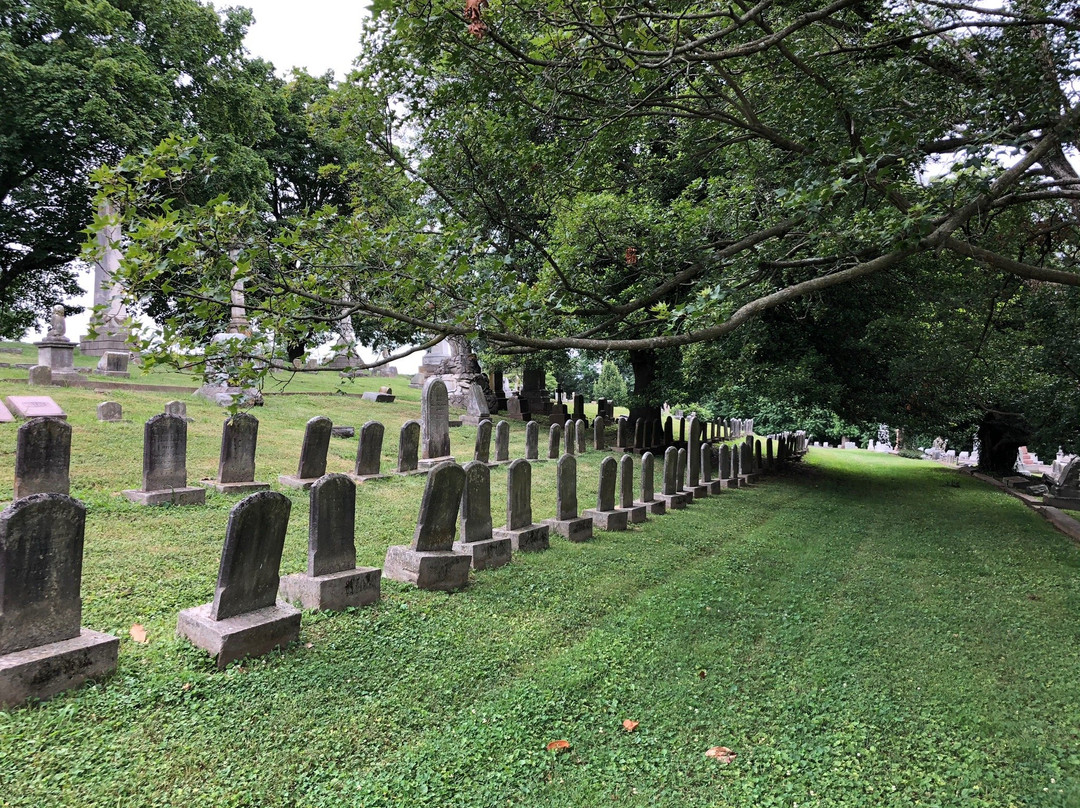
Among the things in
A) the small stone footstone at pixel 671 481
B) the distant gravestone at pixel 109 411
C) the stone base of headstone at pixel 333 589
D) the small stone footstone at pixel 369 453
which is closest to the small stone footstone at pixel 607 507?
the small stone footstone at pixel 671 481

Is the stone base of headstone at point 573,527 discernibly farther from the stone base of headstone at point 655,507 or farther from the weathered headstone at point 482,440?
the weathered headstone at point 482,440

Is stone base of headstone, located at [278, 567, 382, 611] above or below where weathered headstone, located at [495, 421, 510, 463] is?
below

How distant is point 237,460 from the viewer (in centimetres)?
743

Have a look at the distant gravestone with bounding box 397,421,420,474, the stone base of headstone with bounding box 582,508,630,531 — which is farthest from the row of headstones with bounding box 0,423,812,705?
the distant gravestone with bounding box 397,421,420,474

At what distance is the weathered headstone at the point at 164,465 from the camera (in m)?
6.46

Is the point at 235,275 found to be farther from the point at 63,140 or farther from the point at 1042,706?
the point at 63,140

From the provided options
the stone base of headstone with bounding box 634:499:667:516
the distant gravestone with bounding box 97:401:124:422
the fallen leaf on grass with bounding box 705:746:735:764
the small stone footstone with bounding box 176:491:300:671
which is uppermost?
the distant gravestone with bounding box 97:401:124:422

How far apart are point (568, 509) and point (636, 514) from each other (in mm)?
1584

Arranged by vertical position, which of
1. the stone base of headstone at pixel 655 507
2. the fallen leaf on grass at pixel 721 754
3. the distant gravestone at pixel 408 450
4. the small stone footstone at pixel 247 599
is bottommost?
the fallen leaf on grass at pixel 721 754

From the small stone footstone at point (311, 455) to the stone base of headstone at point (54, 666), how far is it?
15.1 feet

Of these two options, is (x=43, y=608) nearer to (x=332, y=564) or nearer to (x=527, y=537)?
(x=332, y=564)

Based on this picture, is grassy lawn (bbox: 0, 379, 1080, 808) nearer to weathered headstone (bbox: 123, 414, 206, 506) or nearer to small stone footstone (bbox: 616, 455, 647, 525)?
weathered headstone (bbox: 123, 414, 206, 506)

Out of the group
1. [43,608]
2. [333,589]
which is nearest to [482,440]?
[333,589]

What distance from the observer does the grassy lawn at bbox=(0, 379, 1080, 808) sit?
273cm
